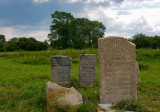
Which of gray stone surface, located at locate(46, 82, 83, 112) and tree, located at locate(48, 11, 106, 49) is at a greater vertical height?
tree, located at locate(48, 11, 106, 49)

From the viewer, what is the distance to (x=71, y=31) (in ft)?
129

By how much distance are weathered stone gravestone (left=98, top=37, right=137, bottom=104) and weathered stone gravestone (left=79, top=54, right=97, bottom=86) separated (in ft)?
10.4

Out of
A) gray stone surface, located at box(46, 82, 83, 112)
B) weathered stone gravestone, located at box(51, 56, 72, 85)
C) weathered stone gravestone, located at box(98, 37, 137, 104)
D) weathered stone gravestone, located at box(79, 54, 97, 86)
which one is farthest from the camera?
weathered stone gravestone, located at box(79, 54, 97, 86)

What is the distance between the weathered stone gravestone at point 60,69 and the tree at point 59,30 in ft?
105

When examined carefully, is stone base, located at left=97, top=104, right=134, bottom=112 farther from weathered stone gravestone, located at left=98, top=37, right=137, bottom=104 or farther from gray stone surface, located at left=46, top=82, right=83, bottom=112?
gray stone surface, located at left=46, top=82, right=83, bottom=112

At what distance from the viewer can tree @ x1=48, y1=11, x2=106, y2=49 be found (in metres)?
37.6

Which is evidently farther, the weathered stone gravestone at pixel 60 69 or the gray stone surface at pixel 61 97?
the weathered stone gravestone at pixel 60 69

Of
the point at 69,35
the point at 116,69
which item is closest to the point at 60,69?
the point at 116,69

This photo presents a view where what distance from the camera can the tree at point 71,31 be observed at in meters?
37.6

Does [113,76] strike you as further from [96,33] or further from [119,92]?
[96,33]

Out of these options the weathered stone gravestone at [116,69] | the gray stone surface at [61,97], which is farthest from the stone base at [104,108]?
the gray stone surface at [61,97]

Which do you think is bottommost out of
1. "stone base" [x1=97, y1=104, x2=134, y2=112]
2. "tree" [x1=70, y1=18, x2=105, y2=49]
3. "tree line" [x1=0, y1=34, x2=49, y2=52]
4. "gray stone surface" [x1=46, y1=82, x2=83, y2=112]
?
"stone base" [x1=97, y1=104, x2=134, y2=112]

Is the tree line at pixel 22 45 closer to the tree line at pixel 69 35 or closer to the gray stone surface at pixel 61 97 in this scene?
the tree line at pixel 69 35

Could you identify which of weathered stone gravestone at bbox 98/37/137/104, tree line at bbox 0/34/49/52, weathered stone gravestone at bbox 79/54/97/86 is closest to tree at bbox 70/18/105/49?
tree line at bbox 0/34/49/52
